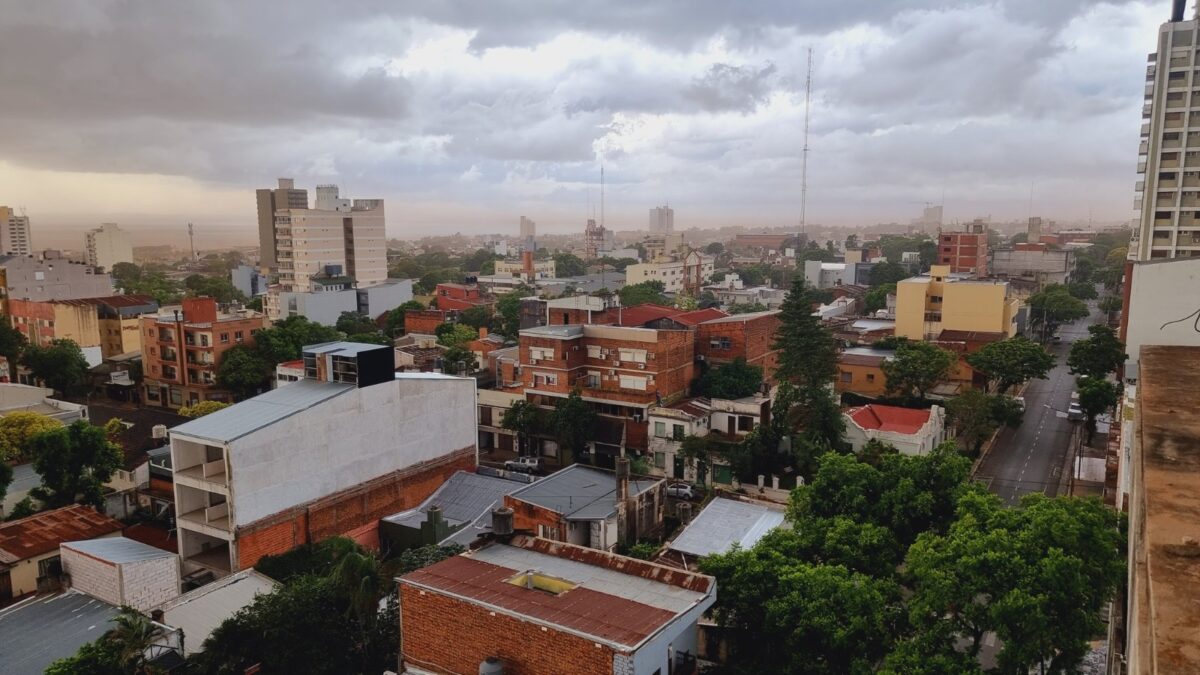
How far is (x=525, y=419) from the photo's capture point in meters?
35.8

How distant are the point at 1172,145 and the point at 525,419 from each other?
129ft

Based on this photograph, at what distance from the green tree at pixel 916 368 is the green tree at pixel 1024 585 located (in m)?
24.9

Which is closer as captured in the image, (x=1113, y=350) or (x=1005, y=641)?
(x=1005, y=641)

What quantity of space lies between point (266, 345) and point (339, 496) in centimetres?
2405

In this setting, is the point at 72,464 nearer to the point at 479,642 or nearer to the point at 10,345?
the point at 479,642

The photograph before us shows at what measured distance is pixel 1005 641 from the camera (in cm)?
1300

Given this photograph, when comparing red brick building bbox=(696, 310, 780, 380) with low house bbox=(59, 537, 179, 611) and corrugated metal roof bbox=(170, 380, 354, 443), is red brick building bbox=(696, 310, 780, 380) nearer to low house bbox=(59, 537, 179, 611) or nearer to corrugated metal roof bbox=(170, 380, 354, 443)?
corrugated metal roof bbox=(170, 380, 354, 443)

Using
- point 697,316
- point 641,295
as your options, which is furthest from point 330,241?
point 697,316

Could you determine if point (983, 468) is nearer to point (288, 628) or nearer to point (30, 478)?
point (288, 628)

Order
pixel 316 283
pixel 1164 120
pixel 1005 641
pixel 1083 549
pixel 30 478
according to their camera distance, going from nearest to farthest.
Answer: pixel 1005 641
pixel 1083 549
pixel 30 478
pixel 1164 120
pixel 316 283

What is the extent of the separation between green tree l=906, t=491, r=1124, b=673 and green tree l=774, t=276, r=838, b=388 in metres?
19.6

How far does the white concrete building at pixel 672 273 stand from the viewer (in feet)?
304

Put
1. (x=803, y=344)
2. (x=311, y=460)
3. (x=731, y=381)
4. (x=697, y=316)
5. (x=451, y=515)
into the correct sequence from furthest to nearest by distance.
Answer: (x=697, y=316) < (x=731, y=381) < (x=803, y=344) < (x=451, y=515) < (x=311, y=460)

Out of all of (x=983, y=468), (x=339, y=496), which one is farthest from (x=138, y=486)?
(x=983, y=468)
